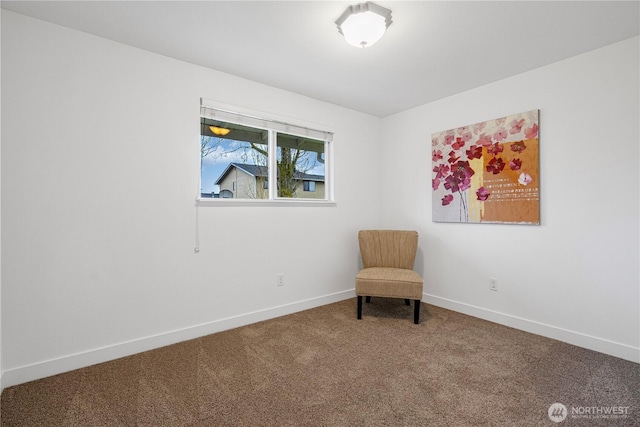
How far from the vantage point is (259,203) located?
2.88m

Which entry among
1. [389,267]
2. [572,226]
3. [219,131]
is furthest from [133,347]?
[572,226]

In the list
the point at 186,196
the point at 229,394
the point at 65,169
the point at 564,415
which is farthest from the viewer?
the point at 186,196

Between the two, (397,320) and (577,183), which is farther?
(397,320)

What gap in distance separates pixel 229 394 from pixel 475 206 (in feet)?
8.73

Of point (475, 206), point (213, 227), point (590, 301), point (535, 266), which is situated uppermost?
point (475, 206)

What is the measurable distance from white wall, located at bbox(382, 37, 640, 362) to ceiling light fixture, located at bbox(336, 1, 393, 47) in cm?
163

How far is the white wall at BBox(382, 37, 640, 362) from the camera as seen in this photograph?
6.95 ft

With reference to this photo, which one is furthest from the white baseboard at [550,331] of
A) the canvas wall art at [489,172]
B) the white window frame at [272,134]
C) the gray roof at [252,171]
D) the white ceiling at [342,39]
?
the white ceiling at [342,39]

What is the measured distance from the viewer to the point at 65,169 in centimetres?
198

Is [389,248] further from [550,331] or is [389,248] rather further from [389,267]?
[550,331]

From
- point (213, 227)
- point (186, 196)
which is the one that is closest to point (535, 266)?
point (213, 227)

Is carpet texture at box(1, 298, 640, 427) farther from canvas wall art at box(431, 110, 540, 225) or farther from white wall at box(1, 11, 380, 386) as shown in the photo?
canvas wall art at box(431, 110, 540, 225)

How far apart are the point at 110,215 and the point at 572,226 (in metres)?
3.54

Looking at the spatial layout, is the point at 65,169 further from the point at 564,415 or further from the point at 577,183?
the point at 577,183
